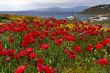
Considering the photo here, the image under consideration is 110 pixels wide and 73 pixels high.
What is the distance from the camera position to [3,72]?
944cm

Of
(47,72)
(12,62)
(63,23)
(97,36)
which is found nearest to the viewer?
(47,72)

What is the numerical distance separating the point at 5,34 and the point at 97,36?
426 centimetres

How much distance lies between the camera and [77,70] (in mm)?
9797

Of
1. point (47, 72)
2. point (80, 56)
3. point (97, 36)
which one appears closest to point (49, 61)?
point (80, 56)

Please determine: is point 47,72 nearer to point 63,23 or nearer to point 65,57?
point 65,57

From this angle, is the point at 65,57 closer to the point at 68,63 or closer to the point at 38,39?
the point at 68,63

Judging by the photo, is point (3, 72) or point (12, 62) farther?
point (12, 62)

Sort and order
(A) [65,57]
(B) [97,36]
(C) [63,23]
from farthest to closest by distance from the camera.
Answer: (C) [63,23] → (B) [97,36] → (A) [65,57]

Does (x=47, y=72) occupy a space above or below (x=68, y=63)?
above

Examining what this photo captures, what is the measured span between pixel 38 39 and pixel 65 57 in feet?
8.58

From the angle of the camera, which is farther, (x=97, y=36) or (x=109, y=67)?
(x=97, y=36)

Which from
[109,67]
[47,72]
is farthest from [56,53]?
[47,72]

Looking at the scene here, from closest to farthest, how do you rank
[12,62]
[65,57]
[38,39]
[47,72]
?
[47,72] → [12,62] → [65,57] → [38,39]

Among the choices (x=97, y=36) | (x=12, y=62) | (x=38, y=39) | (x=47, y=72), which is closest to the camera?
(x=47, y=72)
